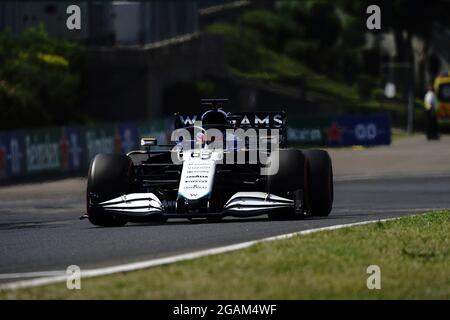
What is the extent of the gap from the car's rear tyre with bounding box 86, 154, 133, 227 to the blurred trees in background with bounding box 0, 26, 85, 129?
902 inches

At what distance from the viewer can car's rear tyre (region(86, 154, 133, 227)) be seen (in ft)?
60.2

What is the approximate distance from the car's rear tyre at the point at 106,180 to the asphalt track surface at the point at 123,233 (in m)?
0.33

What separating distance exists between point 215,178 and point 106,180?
4.47 feet

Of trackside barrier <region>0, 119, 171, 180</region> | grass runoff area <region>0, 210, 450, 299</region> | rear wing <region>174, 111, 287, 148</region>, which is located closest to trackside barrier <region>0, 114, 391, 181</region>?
trackside barrier <region>0, 119, 171, 180</region>

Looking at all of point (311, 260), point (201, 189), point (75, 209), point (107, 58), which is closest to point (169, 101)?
point (107, 58)

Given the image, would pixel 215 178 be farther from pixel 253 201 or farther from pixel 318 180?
pixel 318 180

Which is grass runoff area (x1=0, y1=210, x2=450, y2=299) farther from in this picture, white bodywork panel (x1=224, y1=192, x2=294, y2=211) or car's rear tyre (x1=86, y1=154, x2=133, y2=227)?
car's rear tyre (x1=86, y1=154, x2=133, y2=227)

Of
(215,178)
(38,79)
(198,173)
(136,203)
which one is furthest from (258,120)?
(38,79)

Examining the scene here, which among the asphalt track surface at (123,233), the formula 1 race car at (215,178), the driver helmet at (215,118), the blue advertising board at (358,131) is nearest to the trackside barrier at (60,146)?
the asphalt track surface at (123,233)

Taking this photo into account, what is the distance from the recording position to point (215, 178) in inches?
720

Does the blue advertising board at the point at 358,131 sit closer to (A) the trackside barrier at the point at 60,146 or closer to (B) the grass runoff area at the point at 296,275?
(A) the trackside barrier at the point at 60,146

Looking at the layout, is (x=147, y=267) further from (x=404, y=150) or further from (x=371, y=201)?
(x=404, y=150)

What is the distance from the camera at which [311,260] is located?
43.4 ft

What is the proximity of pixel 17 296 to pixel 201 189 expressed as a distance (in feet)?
21.1
